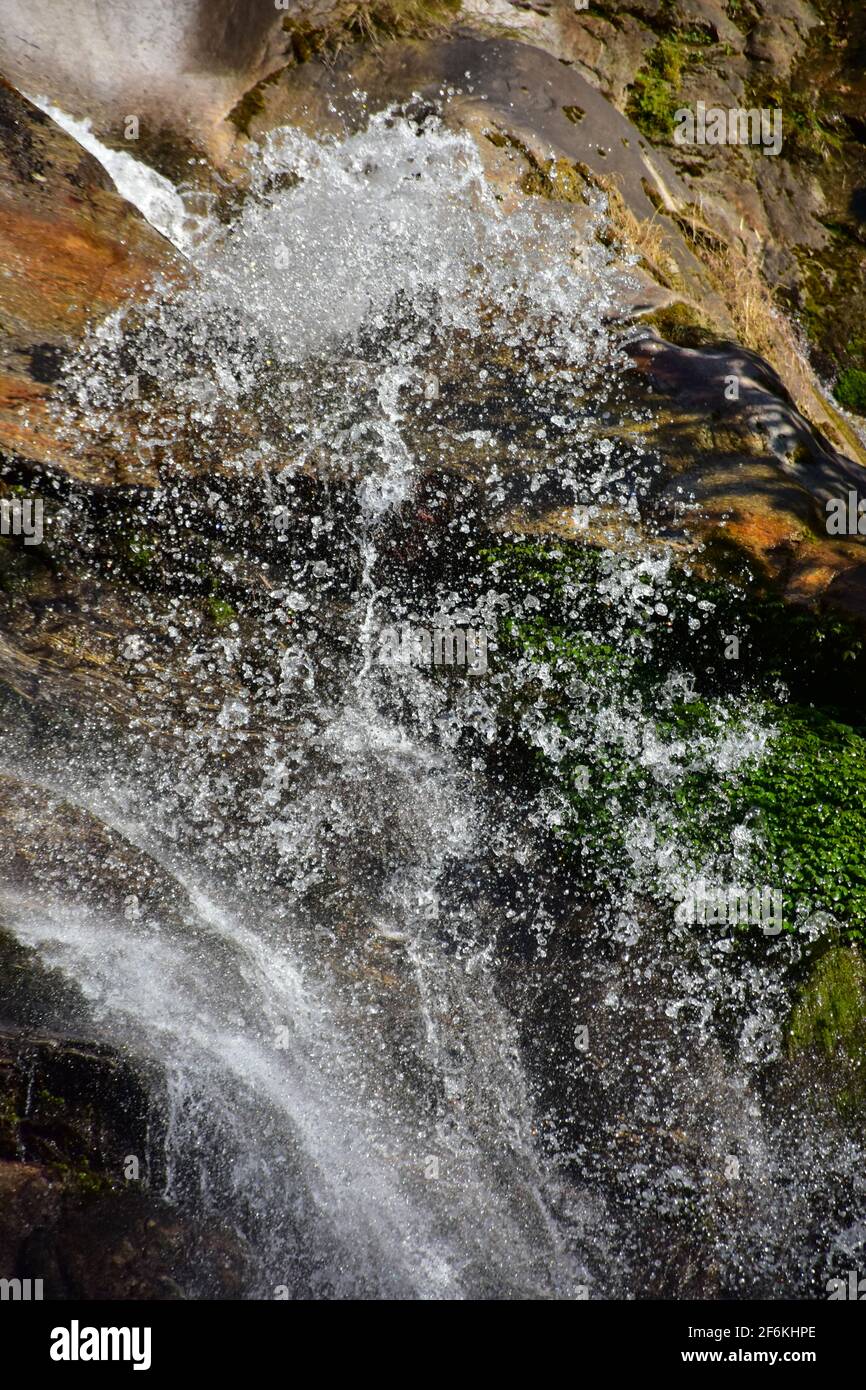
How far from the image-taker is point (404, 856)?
15.6 feet

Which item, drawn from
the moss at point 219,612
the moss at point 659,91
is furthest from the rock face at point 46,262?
the moss at point 659,91

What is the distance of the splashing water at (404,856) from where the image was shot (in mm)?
4219

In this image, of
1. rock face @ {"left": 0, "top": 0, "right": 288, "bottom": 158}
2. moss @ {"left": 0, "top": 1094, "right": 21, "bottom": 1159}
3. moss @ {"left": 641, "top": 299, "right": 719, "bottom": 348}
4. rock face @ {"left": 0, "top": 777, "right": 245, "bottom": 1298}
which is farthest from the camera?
rock face @ {"left": 0, "top": 0, "right": 288, "bottom": 158}

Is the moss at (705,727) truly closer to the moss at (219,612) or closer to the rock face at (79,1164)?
the moss at (219,612)

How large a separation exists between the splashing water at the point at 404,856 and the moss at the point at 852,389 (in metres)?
3.54

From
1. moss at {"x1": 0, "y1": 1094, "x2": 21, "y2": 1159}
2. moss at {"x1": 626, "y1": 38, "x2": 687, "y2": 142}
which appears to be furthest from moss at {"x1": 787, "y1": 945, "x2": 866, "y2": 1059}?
moss at {"x1": 626, "y1": 38, "x2": 687, "y2": 142}

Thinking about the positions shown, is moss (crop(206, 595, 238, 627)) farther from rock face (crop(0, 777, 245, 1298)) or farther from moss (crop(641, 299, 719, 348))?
moss (crop(641, 299, 719, 348))

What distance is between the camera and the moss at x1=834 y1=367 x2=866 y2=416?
7547 mm

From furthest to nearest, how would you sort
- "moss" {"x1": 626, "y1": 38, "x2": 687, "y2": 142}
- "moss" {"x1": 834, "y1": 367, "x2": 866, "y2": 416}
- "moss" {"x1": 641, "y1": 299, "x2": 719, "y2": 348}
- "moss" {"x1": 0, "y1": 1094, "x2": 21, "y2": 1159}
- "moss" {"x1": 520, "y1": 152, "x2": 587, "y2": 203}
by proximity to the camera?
"moss" {"x1": 834, "y1": 367, "x2": 866, "y2": 416} → "moss" {"x1": 626, "y1": 38, "x2": 687, "y2": 142} → "moss" {"x1": 520, "y1": 152, "x2": 587, "y2": 203} → "moss" {"x1": 641, "y1": 299, "x2": 719, "y2": 348} → "moss" {"x1": 0, "y1": 1094, "x2": 21, "y2": 1159}

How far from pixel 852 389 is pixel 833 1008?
5694 millimetres

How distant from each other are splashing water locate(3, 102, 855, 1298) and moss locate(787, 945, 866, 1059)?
0.50ft

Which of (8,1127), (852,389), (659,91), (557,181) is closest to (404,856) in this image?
(8,1127)

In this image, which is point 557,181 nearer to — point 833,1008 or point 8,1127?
point 833,1008
